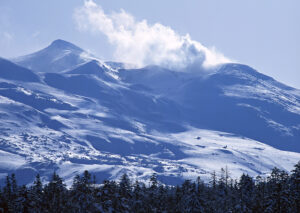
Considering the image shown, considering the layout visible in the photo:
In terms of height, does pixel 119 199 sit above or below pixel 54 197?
below

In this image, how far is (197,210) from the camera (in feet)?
233

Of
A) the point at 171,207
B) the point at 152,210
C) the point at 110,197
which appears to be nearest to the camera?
the point at 110,197

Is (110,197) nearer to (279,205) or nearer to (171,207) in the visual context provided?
(279,205)

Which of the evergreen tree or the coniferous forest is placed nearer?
the coniferous forest

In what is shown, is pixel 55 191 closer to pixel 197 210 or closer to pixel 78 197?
pixel 78 197

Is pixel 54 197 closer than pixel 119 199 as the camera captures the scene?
No

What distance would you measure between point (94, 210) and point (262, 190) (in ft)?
164

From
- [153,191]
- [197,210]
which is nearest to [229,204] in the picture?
[153,191]

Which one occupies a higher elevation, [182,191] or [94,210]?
[182,191]

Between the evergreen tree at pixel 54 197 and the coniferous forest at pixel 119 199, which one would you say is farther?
the evergreen tree at pixel 54 197

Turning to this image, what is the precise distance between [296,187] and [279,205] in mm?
7006

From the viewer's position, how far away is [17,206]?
66.5m

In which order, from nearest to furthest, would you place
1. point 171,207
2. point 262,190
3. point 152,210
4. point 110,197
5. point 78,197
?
point 110,197, point 78,197, point 152,210, point 171,207, point 262,190

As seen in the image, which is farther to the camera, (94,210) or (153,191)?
(153,191)
